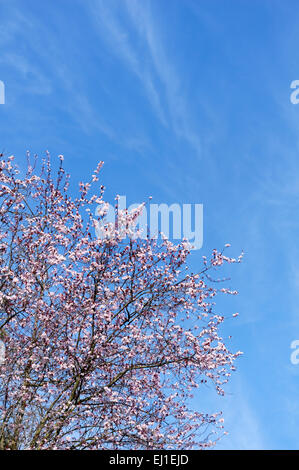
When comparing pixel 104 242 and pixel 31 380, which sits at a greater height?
pixel 104 242

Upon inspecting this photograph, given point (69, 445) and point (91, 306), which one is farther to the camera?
point (91, 306)

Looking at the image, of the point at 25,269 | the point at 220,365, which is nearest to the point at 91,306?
the point at 25,269

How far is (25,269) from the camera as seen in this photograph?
13047 millimetres

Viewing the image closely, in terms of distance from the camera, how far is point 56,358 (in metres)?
11.8

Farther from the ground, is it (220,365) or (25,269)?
(25,269)

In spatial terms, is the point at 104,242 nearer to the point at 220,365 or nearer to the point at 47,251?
the point at 47,251
